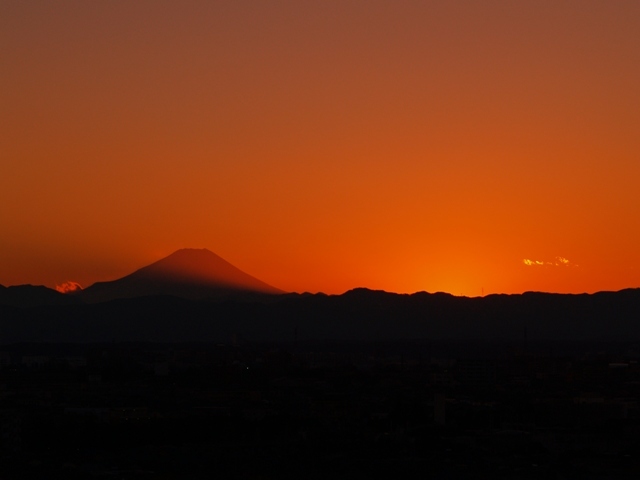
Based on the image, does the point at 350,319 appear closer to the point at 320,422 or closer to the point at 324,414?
the point at 324,414

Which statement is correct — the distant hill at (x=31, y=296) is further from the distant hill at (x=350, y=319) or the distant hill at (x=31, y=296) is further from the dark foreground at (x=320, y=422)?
the dark foreground at (x=320, y=422)

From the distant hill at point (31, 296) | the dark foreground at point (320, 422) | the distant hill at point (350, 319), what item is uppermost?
the distant hill at point (31, 296)

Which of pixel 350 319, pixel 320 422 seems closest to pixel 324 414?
pixel 320 422

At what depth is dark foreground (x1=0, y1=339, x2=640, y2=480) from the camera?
24.0m

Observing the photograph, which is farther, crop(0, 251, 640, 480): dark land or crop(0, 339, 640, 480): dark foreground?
crop(0, 251, 640, 480): dark land

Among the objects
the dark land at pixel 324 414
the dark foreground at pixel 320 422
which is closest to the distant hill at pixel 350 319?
the dark land at pixel 324 414

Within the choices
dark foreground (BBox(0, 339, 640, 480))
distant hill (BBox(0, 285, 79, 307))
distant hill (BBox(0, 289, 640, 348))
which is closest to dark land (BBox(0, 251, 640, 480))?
dark foreground (BBox(0, 339, 640, 480))

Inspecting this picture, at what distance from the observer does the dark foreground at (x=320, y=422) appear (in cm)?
2402

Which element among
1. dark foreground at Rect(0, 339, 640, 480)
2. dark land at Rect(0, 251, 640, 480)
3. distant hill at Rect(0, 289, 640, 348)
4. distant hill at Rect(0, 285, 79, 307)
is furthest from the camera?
distant hill at Rect(0, 285, 79, 307)

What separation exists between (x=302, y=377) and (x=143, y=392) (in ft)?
30.8

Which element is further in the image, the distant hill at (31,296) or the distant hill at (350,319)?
the distant hill at (31,296)

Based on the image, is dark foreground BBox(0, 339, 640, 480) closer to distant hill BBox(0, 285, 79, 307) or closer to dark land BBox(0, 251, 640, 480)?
dark land BBox(0, 251, 640, 480)

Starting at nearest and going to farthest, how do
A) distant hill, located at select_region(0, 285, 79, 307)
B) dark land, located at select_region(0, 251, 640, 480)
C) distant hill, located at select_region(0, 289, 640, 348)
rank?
dark land, located at select_region(0, 251, 640, 480), distant hill, located at select_region(0, 289, 640, 348), distant hill, located at select_region(0, 285, 79, 307)

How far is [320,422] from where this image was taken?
3127 cm
